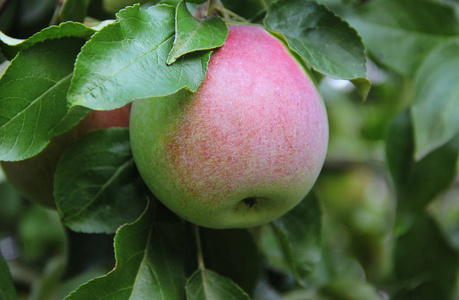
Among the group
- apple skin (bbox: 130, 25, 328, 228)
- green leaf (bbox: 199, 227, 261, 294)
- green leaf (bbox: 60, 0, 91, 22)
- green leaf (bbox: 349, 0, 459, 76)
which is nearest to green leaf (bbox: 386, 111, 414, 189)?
green leaf (bbox: 349, 0, 459, 76)

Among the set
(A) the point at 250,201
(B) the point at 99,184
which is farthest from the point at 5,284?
(A) the point at 250,201

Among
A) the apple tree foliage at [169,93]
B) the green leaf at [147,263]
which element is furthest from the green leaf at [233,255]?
the green leaf at [147,263]

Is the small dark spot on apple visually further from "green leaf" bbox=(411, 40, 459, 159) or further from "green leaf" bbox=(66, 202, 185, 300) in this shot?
"green leaf" bbox=(411, 40, 459, 159)

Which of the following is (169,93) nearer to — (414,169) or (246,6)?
(246,6)

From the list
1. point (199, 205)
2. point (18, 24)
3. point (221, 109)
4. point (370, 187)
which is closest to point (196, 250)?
point (199, 205)

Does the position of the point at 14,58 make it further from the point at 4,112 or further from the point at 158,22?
the point at 158,22

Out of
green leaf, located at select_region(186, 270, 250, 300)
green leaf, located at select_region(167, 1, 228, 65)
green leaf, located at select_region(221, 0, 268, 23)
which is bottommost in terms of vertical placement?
green leaf, located at select_region(186, 270, 250, 300)
